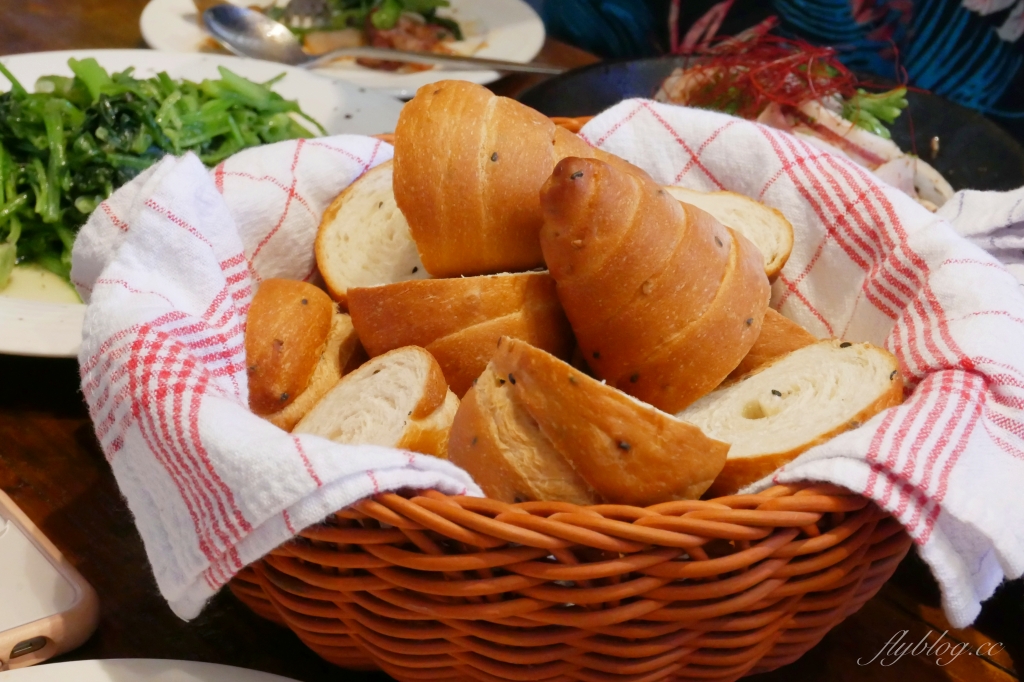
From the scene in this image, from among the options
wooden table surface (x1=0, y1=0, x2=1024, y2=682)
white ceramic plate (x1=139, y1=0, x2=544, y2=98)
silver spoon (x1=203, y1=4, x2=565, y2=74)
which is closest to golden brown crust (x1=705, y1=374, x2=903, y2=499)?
wooden table surface (x1=0, y1=0, x2=1024, y2=682)

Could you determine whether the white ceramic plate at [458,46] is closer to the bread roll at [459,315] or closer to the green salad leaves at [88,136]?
the green salad leaves at [88,136]

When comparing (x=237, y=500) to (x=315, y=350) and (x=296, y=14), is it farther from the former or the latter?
(x=296, y=14)

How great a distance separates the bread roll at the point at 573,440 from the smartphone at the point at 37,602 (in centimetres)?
46

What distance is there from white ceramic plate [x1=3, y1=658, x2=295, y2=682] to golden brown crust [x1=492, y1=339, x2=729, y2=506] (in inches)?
14.7

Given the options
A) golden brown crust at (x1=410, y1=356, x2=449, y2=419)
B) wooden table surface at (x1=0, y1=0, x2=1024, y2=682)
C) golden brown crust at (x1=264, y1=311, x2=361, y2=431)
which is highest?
golden brown crust at (x1=410, y1=356, x2=449, y2=419)

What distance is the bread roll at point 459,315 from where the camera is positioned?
1.00 metres

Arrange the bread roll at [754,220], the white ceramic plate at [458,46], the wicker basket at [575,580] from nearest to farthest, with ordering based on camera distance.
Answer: the wicker basket at [575,580]
the bread roll at [754,220]
the white ceramic plate at [458,46]

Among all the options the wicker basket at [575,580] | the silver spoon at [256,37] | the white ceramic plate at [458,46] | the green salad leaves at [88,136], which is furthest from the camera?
the silver spoon at [256,37]

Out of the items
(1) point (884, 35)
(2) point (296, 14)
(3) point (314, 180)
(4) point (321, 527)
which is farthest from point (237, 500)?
(1) point (884, 35)

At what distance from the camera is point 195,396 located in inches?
30.5

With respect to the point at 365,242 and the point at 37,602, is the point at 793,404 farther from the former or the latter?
the point at 37,602

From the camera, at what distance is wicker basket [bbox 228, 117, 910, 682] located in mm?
672

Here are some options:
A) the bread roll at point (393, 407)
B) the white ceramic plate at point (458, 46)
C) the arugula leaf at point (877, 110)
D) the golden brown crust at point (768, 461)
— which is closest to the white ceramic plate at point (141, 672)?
the bread roll at point (393, 407)

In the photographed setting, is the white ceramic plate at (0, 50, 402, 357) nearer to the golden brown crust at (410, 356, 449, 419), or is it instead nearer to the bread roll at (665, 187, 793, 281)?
the bread roll at (665, 187, 793, 281)
